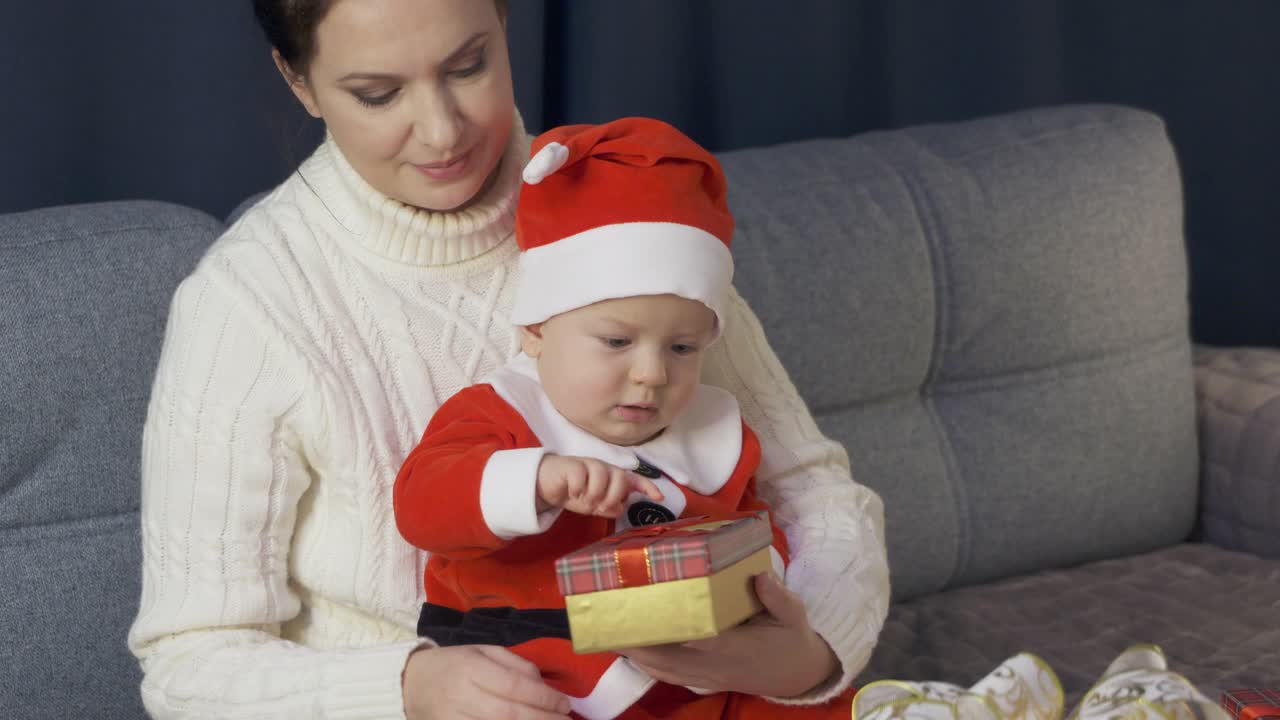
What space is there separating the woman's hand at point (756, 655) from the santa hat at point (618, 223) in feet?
0.87

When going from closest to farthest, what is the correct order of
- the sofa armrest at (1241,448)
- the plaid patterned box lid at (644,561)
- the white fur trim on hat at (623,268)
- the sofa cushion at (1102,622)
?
1. the plaid patterned box lid at (644,561)
2. the white fur trim on hat at (623,268)
3. the sofa cushion at (1102,622)
4. the sofa armrest at (1241,448)

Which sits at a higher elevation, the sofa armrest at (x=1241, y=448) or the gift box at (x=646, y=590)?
the gift box at (x=646, y=590)

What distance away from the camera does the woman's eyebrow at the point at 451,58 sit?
3.84 feet

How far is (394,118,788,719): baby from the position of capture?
1.12 meters

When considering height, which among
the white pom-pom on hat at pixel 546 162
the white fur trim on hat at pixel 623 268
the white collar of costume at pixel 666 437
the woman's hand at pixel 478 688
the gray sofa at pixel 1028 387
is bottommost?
the gray sofa at pixel 1028 387

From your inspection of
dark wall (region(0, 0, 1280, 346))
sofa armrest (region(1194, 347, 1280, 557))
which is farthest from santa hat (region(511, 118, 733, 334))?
sofa armrest (region(1194, 347, 1280, 557))

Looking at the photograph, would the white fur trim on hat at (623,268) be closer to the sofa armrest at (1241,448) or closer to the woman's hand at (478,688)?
the woman's hand at (478,688)

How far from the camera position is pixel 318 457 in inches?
50.0

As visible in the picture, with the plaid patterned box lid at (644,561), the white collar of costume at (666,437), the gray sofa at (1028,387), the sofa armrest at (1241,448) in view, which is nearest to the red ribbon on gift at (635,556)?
the plaid patterned box lid at (644,561)

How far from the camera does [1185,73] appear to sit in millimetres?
2945

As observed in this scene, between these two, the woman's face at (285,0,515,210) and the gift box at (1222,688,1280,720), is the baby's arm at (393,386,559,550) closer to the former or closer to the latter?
the woman's face at (285,0,515,210)

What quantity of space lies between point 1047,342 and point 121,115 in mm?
1386

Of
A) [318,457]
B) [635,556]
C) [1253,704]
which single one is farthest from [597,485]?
[1253,704]

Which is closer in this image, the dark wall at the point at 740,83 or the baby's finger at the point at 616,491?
the baby's finger at the point at 616,491
